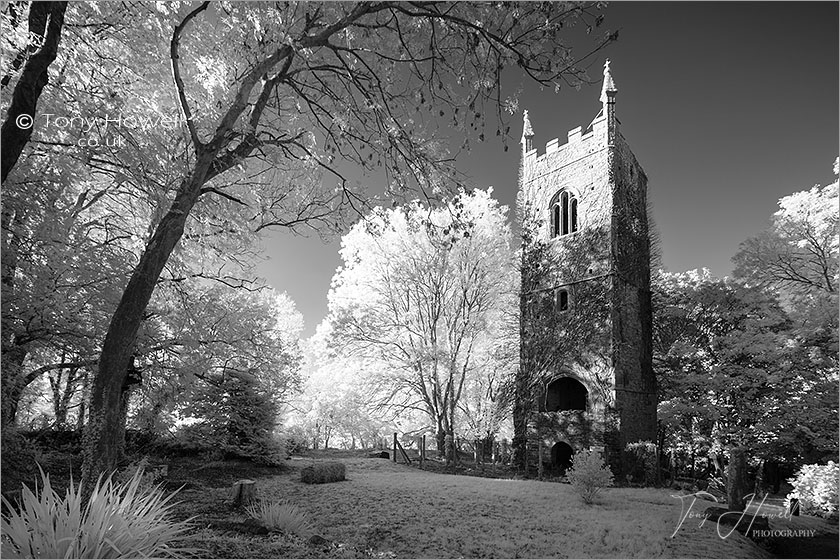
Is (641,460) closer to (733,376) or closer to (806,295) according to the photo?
(733,376)

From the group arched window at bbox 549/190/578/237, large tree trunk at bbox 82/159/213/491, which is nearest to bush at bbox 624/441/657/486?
arched window at bbox 549/190/578/237

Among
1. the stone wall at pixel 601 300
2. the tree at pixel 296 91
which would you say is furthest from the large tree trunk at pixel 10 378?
the stone wall at pixel 601 300

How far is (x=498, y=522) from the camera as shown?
5.28m

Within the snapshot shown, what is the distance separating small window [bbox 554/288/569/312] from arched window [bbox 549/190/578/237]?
A: 179cm

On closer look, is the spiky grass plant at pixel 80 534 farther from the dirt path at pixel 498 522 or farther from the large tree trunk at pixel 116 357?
the dirt path at pixel 498 522

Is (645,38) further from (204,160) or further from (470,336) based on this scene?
(470,336)

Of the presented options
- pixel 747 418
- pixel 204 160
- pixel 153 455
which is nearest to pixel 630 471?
pixel 747 418

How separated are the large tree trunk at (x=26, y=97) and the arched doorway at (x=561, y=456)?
12.4 metres

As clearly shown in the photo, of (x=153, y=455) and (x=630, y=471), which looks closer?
(x=153, y=455)

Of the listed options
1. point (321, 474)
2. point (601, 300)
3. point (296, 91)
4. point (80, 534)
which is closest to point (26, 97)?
point (296, 91)

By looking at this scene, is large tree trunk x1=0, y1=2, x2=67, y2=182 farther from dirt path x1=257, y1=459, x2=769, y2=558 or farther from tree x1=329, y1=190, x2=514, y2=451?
tree x1=329, y1=190, x2=514, y2=451

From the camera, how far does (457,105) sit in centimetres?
441

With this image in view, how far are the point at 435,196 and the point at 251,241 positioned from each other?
365 centimetres

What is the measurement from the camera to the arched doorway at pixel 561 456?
11992 mm
